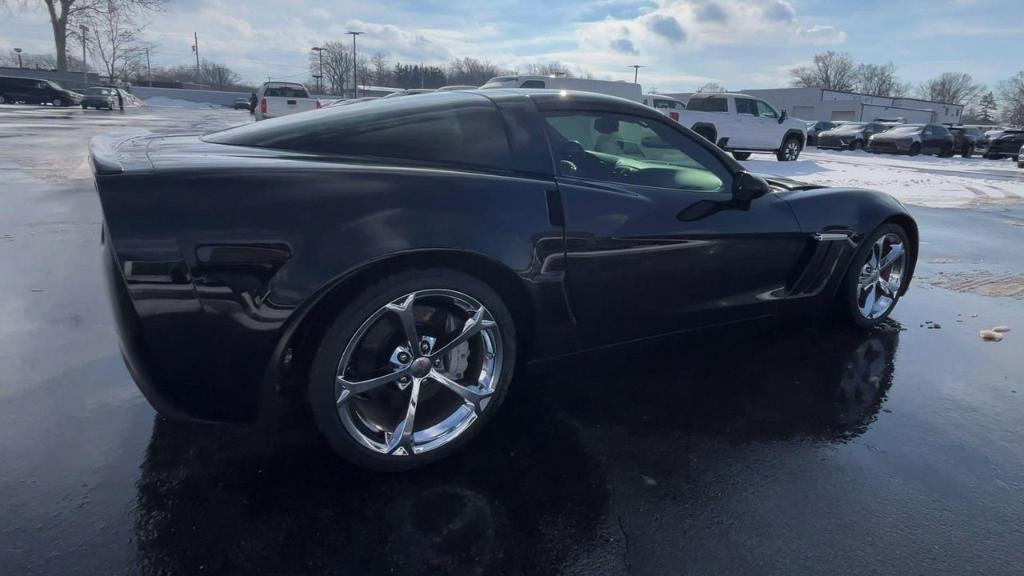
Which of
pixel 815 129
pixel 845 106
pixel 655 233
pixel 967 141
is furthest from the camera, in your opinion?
pixel 845 106

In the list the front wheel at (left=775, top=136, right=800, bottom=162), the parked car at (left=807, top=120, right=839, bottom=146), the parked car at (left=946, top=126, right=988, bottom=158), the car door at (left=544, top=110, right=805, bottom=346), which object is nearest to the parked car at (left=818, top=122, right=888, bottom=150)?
the parked car at (left=807, top=120, right=839, bottom=146)

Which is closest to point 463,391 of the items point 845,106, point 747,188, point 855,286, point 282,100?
point 747,188

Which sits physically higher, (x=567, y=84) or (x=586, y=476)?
(x=567, y=84)

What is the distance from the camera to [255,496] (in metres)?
2.19

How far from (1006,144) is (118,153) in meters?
34.4

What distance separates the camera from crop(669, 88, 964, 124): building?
66.8 meters

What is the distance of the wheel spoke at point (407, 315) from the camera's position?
2.22 metres

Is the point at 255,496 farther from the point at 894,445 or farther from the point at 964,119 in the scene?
the point at 964,119

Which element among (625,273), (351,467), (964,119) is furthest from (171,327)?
(964,119)

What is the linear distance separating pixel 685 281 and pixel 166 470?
2.26 metres

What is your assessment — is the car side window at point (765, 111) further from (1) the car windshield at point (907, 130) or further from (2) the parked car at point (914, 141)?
(1) the car windshield at point (907, 130)

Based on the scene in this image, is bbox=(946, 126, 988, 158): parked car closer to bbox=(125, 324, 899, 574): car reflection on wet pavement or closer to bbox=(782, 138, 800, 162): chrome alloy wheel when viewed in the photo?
bbox=(782, 138, 800, 162): chrome alloy wheel

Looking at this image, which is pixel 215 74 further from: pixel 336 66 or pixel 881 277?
pixel 881 277

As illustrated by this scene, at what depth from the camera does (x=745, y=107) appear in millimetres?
18188
